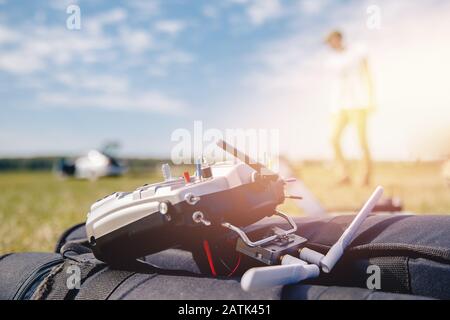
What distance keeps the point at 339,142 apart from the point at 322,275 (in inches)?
270

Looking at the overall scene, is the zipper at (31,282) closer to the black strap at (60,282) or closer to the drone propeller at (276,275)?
the black strap at (60,282)

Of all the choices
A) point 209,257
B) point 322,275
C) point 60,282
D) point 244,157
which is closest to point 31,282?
point 60,282

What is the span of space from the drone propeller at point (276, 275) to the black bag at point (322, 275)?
3 cm

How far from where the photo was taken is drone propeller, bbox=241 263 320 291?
1.21 metres

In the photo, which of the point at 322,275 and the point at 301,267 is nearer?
the point at 301,267

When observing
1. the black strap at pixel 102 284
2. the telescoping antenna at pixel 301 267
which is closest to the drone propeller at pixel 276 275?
the telescoping antenna at pixel 301 267

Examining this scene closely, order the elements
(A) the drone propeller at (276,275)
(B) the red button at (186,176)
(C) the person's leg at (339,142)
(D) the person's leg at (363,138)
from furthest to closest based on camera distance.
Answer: (C) the person's leg at (339,142) → (D) the person's leg at (363,138) → (B) the red button at (186,176) → (A) the drone propeller at (276,275)

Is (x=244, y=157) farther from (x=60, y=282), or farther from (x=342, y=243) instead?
(x=60, y=282)

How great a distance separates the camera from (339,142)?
8.20 metres

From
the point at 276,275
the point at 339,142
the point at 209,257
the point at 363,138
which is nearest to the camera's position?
the point at 276,275

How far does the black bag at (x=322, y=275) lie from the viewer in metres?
1.39

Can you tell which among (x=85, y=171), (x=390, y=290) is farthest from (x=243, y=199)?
(x=85, y=171)

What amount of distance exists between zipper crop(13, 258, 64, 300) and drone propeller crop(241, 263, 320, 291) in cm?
82
